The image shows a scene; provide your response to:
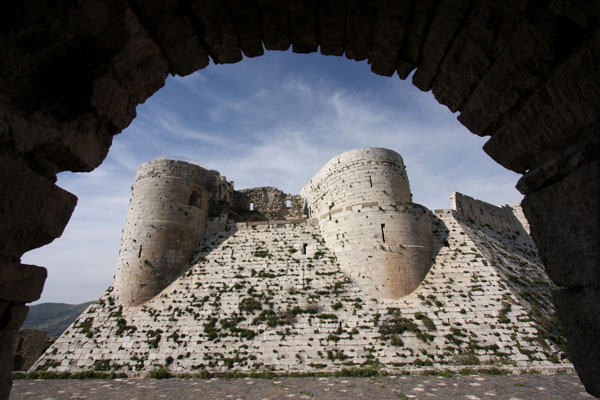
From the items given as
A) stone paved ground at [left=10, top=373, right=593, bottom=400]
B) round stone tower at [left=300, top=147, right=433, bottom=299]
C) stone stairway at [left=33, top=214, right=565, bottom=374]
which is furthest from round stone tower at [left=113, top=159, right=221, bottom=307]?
round stone tower at [left=300, top=147, right=433, bottom=299]

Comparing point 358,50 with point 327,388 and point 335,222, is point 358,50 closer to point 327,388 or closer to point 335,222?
point 327,388

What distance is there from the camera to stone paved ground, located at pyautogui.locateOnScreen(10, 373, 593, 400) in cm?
698

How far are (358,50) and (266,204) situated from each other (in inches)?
768

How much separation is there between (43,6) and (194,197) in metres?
16.5

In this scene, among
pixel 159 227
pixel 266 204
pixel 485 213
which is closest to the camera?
pixel 159 227

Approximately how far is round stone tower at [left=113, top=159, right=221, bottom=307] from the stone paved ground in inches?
202

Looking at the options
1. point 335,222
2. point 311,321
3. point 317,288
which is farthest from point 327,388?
point 335,222

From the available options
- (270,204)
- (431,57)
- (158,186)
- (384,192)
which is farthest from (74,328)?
(431,57)

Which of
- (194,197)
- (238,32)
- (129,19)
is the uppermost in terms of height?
(194,197)

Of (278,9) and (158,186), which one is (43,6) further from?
(158,186)

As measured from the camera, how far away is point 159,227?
15586 mm

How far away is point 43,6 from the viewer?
2.00m

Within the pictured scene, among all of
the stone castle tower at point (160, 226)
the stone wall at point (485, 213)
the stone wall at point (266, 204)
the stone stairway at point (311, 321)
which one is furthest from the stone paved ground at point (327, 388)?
the stone wall at point (266, 204)

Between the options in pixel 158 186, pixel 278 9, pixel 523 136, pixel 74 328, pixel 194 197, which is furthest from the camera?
pixel 194 197
